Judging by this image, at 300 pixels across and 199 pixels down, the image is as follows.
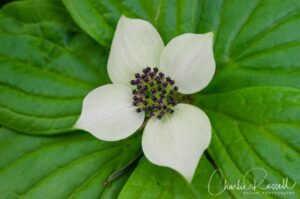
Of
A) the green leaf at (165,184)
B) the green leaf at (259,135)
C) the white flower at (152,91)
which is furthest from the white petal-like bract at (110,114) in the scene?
the green leaf at (259,135)

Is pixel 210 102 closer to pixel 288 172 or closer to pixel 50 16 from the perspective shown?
pixel 288 172

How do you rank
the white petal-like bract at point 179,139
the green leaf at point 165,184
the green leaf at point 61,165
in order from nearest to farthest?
the white petal-like bract at point 179,139 < the green leaf at point 165,184 < the green leaf at point 61,165

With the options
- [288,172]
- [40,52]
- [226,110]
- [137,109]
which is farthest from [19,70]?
[288,172]

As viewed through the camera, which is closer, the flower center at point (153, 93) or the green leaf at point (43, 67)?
the flower center at point (153, 93)

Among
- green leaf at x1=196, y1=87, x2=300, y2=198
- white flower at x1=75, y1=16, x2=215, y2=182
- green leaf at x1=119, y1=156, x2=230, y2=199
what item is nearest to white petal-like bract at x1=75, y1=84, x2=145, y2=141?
white flower at x1=75, y1=16, x2=215, y2=182

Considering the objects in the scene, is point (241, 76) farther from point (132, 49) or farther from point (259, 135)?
point (132, 49)

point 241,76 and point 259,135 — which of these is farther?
point 241,76

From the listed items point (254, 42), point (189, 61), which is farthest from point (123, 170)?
point (254, 42)

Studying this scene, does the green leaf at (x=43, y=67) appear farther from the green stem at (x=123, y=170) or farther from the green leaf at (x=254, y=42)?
the green leaf at (x=254, y=42)
